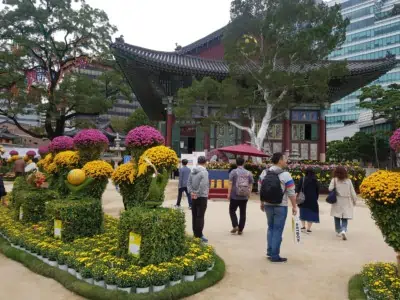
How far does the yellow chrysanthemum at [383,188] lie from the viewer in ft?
11.7

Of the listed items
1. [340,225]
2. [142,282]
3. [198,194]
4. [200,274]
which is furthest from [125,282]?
[340,225]

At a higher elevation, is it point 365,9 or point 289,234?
point 365,9

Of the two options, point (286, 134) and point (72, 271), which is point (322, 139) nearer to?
point (286, 134)

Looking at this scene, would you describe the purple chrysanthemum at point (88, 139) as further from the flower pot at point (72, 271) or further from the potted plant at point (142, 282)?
the potted plant at point (142, 282)

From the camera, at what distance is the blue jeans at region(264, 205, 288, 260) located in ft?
17.0

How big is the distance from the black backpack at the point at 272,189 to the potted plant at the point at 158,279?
1.97 m

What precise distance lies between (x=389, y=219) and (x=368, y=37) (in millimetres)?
64827

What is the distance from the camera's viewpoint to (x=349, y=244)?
645cm

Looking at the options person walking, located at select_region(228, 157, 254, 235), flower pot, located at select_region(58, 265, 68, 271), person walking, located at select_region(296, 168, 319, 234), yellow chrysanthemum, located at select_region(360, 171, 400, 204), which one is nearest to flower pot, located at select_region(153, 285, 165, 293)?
flower pot, located at select_region(58, 265, 68, 271)

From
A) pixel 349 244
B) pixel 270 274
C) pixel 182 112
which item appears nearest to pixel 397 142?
pixel 270 274

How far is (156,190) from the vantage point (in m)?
4.72

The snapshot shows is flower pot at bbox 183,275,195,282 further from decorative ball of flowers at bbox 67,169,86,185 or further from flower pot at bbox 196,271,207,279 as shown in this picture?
decorative ball of flowers at bbox 67,169,86,185

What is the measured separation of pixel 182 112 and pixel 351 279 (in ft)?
40.4

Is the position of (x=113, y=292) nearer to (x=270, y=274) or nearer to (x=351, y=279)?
(x=270, y=274)
